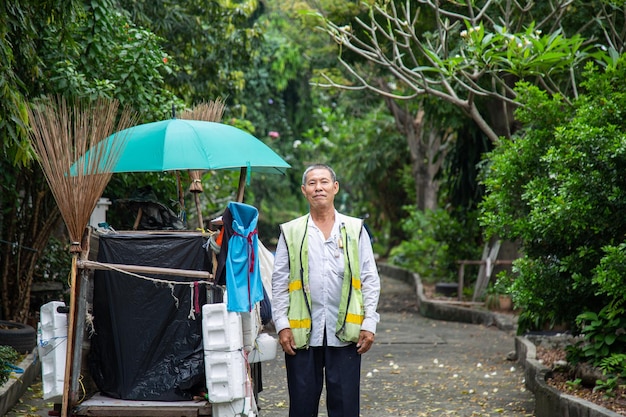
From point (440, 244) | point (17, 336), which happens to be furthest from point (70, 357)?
point (440, 244)

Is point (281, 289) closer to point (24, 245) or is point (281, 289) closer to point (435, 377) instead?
point (435, 377)

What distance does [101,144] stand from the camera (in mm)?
5734

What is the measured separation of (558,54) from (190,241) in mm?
5876

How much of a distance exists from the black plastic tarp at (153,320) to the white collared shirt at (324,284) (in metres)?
0.63

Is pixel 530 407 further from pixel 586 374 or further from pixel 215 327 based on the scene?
pixel 215 327

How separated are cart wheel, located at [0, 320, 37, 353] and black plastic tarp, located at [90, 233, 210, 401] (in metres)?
3.57

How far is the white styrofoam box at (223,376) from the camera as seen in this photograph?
5223 millimetres

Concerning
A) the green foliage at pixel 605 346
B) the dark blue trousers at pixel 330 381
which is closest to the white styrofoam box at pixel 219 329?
the dark blue trousers at pixel 330 381

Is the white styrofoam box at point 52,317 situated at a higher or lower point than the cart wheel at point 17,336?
higher

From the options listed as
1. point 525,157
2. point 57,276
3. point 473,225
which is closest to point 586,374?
point 525,157

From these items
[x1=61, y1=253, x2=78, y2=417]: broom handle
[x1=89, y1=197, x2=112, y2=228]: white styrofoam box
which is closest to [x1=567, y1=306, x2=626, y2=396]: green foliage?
[x1=61, y1=253, x2=78, y2=417]: broom handle

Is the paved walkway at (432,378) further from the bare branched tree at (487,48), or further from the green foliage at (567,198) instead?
the bare branched tree at (487,48)

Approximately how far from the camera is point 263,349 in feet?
19.8

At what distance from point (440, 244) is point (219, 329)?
1687 centimetres
